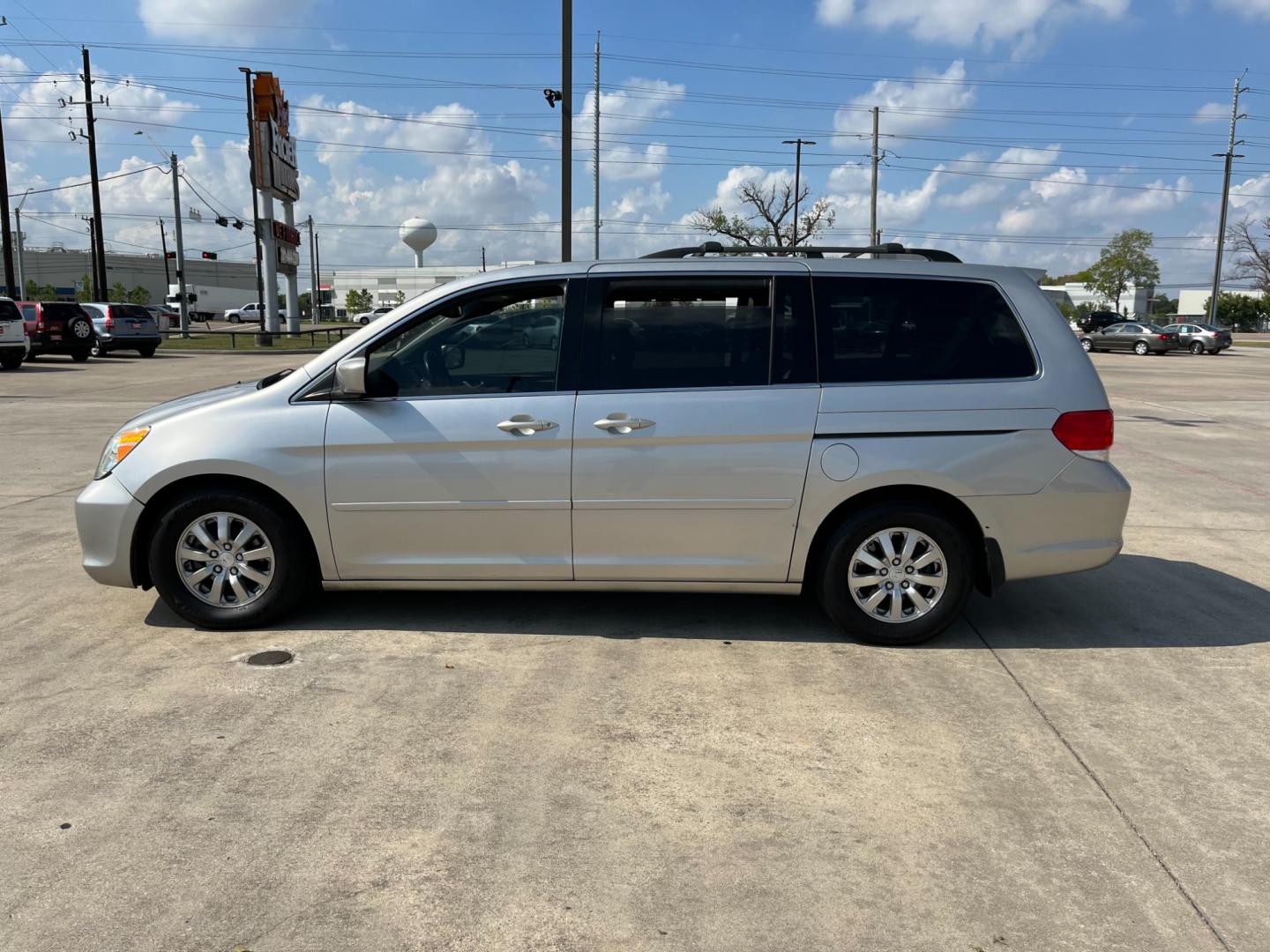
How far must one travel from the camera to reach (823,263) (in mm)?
5059

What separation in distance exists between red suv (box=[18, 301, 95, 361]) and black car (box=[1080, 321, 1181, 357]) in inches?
1423

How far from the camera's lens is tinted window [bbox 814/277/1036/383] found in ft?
16.2

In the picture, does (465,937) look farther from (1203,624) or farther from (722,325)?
(1203,624)

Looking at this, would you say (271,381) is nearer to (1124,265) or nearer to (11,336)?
(11,336)

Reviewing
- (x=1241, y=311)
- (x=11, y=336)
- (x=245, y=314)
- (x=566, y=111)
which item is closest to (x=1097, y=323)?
(x=566, y=111)

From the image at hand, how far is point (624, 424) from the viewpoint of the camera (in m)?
4.83

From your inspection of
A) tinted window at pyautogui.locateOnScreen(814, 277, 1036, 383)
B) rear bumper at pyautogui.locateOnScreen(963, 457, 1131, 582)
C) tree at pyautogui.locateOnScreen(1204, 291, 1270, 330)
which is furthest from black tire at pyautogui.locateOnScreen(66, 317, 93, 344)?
tree at pyautogui.locateOnScreen(1204, 291, 1270, 330)

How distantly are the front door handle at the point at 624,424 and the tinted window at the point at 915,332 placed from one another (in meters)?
0.90

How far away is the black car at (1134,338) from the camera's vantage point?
41000 mm

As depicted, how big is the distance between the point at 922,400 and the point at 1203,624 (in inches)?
84.6

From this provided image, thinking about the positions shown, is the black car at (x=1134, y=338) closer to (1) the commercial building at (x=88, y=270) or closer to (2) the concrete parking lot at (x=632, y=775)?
(2) the concrete parking lot at (x=632, y=775)

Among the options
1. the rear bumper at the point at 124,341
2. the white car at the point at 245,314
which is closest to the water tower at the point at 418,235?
the white car at the point at 245,314

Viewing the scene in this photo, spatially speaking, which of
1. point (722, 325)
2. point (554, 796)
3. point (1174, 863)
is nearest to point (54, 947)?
point (554, 796)

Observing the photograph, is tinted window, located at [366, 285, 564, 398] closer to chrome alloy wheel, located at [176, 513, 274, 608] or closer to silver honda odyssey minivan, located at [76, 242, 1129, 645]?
silver honda odyssey minivan, located at [76, 242, 1129, 645]
